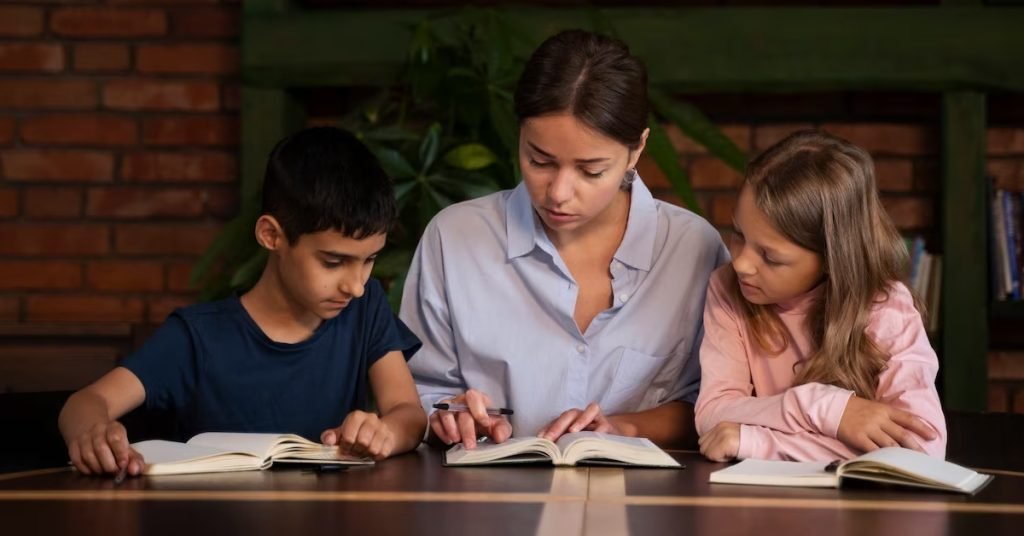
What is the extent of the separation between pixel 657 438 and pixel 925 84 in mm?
1734

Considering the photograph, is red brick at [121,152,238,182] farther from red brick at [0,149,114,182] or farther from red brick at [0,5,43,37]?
red brick at [0,5,43,37]

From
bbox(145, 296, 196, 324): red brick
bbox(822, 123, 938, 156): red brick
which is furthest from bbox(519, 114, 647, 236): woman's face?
bbox(145, 296, 196, 324): red brick

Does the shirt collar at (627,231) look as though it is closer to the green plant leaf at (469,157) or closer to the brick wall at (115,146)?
the green plant leaf at (469,157)

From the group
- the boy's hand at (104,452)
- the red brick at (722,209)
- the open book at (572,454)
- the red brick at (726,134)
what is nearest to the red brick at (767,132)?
the red brick at (726,134)

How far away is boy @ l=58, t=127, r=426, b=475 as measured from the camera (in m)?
1.85

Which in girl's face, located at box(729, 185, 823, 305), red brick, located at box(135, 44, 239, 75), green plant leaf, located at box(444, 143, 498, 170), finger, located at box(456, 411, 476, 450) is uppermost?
red brick, located at box(135, 44, 239, 75)

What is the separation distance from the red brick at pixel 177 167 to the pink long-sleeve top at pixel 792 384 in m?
1.91

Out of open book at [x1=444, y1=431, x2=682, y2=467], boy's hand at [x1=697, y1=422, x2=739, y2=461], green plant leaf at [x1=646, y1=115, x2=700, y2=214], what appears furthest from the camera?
green plant leaf at [x1=646, y1=115, x2=700, y2=214]

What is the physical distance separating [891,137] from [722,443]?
2.06 metres

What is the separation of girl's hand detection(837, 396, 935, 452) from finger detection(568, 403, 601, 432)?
1.06 feet

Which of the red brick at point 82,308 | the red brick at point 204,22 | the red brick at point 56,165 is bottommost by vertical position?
the red brick at point 82,308

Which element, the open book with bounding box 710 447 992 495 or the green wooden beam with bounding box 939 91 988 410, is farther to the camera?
the green wooden beam with bounding box 939 91 988 410

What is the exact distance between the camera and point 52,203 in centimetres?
356

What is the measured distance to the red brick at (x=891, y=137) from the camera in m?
3.53
